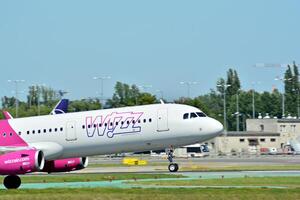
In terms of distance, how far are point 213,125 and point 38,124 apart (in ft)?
37.7

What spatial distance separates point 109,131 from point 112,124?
501 mm

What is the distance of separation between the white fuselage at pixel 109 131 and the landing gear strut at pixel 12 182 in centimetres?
800

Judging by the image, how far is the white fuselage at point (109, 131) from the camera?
5844 cm

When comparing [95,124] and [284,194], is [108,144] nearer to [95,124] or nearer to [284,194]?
[95,124]

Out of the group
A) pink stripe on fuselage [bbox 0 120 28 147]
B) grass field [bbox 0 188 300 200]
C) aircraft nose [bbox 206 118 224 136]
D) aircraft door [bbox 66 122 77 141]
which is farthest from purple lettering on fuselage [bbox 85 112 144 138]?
grass field [bbox 0 188 300 200]

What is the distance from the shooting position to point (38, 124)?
6016 centimetres

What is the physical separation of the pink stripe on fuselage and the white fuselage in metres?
0.23

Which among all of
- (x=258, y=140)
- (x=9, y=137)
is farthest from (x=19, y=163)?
(x=258, y=140)

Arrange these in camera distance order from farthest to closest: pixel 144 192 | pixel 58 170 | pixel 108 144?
pixel 108 144 < pixel 58 170 < pixel 144 192

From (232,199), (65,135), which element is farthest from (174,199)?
(65,135)

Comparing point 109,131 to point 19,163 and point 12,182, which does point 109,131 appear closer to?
point 12,182

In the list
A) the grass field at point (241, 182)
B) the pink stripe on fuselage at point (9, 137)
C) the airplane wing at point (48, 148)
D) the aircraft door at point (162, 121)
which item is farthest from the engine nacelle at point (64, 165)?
the aircraft door at point (162, 121)

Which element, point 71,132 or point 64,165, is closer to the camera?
Result: point 64,165

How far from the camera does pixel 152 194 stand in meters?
39.6
